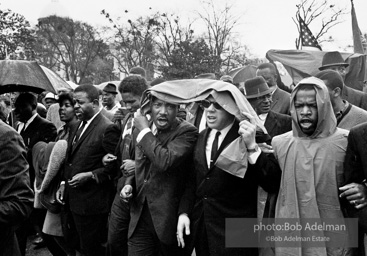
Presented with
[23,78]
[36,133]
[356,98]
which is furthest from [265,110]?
[36,133]

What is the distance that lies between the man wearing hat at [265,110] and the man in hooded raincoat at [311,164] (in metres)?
1.33

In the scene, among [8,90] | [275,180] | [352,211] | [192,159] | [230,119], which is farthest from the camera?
[8,90]

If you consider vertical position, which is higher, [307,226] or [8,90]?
[8,90]

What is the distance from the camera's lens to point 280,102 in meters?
5.80

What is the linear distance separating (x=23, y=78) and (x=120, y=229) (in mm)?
2298

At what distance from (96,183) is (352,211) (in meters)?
2.85

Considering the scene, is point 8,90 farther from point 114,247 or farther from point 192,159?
point 192,159

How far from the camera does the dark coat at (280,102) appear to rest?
5711 mm

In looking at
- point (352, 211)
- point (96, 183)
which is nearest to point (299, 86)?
point (352, 211)

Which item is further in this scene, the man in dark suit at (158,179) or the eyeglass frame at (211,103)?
the man in dark suit at (158,179)

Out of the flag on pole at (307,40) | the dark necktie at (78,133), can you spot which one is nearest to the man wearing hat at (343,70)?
the dark necktie at (78,133)

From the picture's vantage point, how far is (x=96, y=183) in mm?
5074

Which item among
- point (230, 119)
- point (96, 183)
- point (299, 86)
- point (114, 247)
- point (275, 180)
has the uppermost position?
point (299, 86)

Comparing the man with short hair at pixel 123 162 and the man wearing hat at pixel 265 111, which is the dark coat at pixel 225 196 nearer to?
the man with short hair at pixel 123 162
